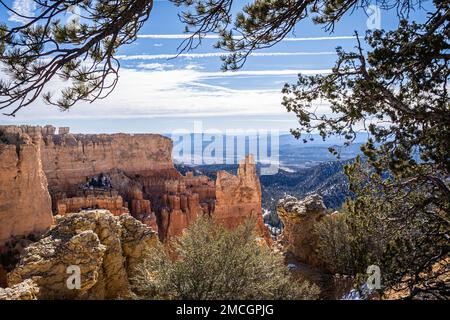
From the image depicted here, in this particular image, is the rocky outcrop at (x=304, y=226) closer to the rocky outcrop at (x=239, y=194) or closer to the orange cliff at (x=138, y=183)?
the orange cliff at (x=138, y=183)

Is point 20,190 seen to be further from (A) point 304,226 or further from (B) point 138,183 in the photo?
(B) point 138,183

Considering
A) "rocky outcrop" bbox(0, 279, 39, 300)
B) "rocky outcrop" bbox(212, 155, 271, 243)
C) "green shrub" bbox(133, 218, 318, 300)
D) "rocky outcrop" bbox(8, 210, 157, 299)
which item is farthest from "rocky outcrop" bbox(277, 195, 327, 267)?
"rocky outcrop" bbox(212, 155, 271, 243)

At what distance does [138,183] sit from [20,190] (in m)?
24.1

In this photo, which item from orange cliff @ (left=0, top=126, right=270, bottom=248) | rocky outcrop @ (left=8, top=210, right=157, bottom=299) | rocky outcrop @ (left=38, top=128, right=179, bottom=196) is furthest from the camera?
rocky outcrop @ (left=38, top=128, right=179, bottom=196)

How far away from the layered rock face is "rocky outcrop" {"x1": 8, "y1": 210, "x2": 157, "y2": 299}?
759 cm

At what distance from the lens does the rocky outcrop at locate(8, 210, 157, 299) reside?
7262mm

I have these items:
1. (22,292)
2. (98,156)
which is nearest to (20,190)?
(22,292)

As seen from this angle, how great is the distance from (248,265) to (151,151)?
40322 mm

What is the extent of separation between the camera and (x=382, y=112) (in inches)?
221

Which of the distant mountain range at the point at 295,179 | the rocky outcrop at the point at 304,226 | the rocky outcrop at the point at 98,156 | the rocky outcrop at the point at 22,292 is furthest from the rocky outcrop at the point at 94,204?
the rocky outcrop at the point at 22,292

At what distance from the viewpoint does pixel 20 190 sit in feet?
53.8

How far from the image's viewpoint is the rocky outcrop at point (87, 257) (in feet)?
23.8

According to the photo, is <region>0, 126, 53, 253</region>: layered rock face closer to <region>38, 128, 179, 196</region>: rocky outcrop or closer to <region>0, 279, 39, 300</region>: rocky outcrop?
<region>0, 279, 39, 300</region>: rocky outcrop
